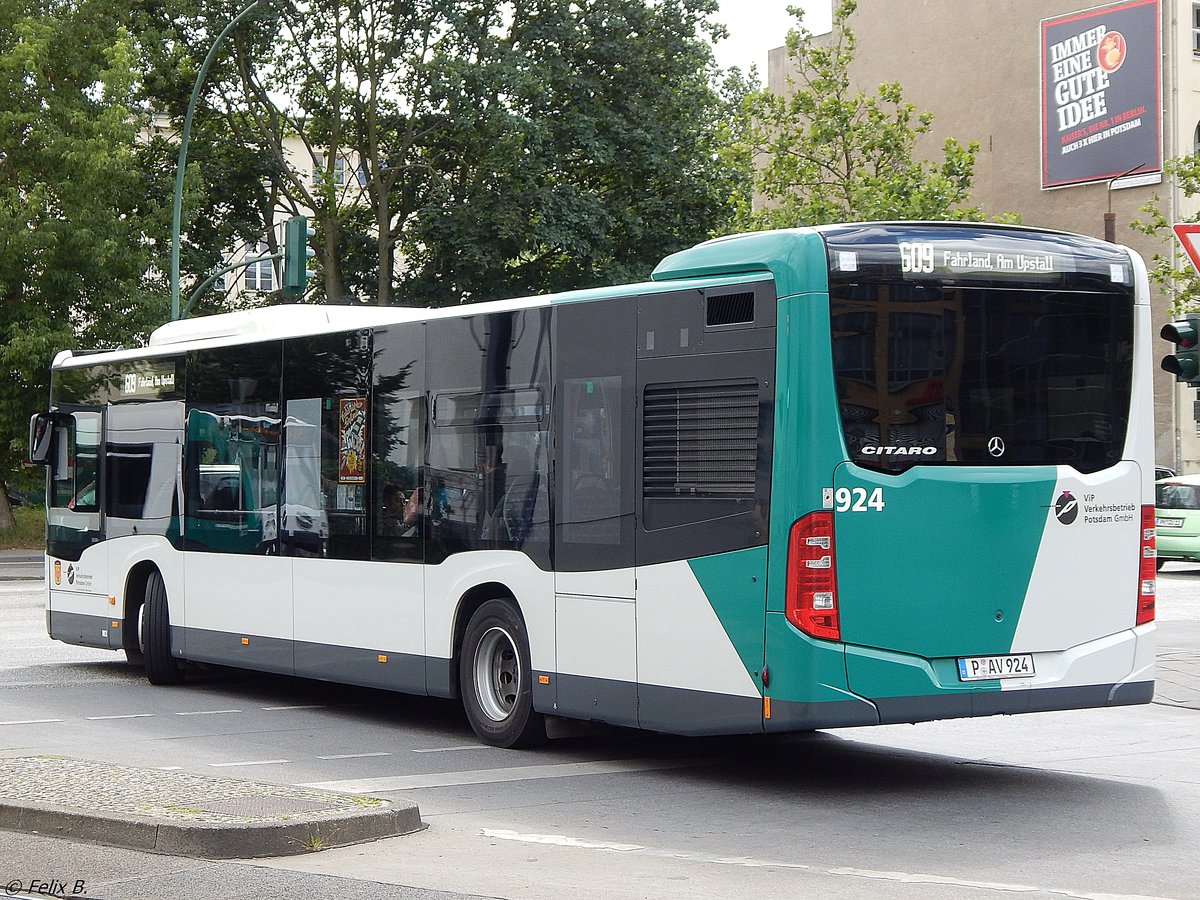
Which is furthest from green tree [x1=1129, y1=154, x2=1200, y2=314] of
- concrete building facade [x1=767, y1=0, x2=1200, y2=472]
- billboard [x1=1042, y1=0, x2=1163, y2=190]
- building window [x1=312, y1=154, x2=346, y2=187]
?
building window [x1=312, y1=154, x2=346, y2=187]

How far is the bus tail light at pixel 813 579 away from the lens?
8562mm

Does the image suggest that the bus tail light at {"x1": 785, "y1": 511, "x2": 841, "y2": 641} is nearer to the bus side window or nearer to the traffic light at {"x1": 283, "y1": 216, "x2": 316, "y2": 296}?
the bus side window

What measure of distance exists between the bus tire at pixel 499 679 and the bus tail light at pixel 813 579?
2429 mm

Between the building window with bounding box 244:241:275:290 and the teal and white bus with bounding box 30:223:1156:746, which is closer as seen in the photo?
the teal and white bus with bounding box 30:223:1156:746

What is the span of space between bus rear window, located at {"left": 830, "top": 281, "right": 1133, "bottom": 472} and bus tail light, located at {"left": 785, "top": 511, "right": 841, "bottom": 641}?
435 mm

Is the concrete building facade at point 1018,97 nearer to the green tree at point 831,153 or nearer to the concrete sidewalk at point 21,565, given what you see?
the green tree at point 831,153

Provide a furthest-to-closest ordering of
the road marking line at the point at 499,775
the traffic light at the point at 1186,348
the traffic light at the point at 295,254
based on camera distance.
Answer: the traffic light at the point at 295,254 → the traffic light at the point at 1186,348 → the road marking line at the point at 499,775

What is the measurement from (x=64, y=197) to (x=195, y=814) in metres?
28.8

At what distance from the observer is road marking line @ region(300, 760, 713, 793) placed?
30.5 ft

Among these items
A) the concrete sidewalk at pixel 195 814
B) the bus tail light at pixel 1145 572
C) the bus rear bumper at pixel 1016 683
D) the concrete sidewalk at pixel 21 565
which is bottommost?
the concrete sidewalk at pixel 21 565

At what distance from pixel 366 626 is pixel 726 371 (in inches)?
161

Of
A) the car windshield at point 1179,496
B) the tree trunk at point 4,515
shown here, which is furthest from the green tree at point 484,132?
the car windshield at point 1179,496

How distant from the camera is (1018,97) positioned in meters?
49.2

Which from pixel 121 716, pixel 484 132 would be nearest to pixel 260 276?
pixel 484 132
